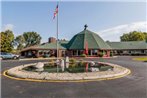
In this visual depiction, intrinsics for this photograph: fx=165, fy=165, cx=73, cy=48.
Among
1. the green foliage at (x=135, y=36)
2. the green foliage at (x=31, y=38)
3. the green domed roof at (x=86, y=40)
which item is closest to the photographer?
the green domed roof at (x=86, y=40)

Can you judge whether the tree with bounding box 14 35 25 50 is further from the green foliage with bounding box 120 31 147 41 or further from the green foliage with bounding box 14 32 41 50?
the green foliage with bounding box 120 31 147 41

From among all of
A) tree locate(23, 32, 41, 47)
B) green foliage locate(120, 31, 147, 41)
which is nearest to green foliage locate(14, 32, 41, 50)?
tree locate(23, 32, 41, 47)

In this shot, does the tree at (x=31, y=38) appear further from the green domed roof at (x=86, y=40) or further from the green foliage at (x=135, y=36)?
the green domed roof at (x=86, y=40)

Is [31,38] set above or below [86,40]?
above

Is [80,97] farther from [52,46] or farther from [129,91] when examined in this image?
[52,46]

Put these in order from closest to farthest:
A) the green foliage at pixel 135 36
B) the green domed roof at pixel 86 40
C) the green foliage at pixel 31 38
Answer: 1. the green domed roof at pixel 86 40
2. the green foliage at pixel 135 36
3. the green foliage at pixel 31 38

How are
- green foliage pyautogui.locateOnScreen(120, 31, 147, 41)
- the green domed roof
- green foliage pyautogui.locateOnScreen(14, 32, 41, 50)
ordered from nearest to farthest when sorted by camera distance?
1. the green domed roof
2. green foliage pyautogui.locateOnScreen(120, 31, 147, 41)
3. green foliage pyautogui.locateOnScreen(14, 32, 41, 50)

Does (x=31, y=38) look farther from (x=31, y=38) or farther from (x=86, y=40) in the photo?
(x=86, y=40)

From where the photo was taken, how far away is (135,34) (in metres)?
95.9

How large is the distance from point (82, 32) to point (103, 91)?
146 feet

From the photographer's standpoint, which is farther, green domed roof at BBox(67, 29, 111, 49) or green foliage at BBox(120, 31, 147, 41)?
green foliage at BBox(120, 31, 147, 41)

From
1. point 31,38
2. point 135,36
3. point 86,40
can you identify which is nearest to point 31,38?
point 31,38

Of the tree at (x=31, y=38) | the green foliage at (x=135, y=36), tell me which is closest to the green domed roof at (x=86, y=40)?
the green foliage at (x=135, y=36)

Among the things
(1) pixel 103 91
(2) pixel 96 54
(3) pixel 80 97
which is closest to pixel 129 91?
(1) pixel 103 91
